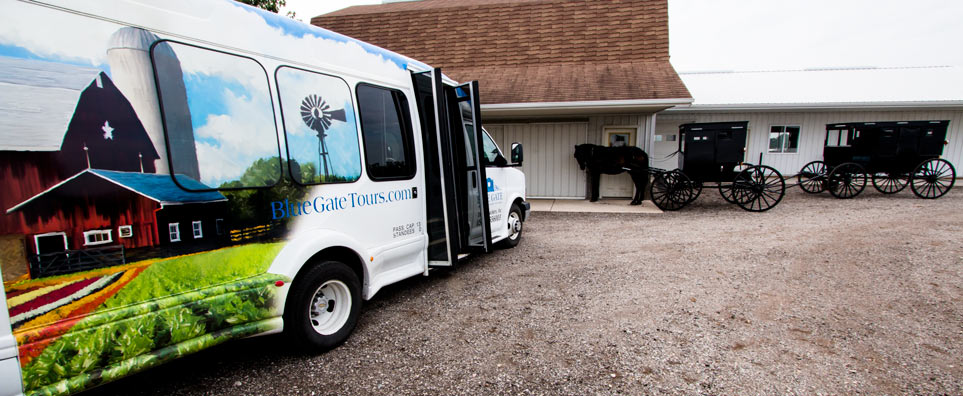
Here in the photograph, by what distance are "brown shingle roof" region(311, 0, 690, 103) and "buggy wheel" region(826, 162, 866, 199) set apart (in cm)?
432

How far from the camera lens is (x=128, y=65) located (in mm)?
2049

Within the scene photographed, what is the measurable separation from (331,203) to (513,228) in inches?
139

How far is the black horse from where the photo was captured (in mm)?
9656

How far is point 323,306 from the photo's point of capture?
122 inches

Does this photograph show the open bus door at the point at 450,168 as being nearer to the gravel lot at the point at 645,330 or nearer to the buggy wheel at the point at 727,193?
the gravel lot at the point at 645,330

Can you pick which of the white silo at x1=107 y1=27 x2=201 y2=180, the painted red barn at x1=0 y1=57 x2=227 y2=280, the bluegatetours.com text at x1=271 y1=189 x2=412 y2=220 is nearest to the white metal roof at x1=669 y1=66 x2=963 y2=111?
the bluegatetours.com text at x1=271 y1=189 x2=412 y2=220

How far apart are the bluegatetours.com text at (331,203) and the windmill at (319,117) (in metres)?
0.20

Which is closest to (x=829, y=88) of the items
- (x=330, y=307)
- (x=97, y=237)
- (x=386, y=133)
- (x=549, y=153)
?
(x=549, y=153)

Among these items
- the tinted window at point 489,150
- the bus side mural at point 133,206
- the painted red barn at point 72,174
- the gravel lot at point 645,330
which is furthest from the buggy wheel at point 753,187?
the painted red barn at point 72,174

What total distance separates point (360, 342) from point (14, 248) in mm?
2010

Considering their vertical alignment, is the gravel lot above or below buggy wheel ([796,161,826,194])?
below

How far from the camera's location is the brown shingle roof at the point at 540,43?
9781 millimetres

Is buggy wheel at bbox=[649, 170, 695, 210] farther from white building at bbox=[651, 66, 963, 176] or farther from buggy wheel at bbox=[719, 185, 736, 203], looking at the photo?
white building at bbox=[651, 66, 963, 176]

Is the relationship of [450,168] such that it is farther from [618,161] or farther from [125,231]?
[618,161]
